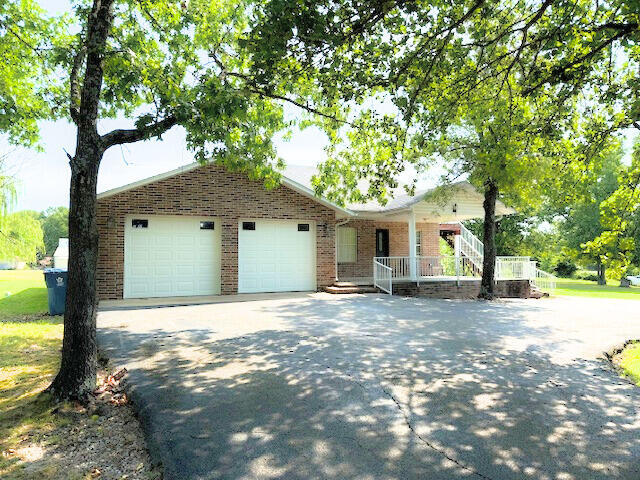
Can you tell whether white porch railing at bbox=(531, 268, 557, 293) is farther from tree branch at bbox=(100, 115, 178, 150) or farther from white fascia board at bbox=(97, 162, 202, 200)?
tree branch at bbox=(100, 115, 178, 150)

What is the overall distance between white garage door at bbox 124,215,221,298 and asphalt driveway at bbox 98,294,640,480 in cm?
456

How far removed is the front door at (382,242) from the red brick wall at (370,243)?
153mm

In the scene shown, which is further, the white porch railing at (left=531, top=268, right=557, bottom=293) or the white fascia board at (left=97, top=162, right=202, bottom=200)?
the white porch railing at (left=531, top=268, right=557, bottom=293)

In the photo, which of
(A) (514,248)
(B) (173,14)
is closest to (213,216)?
(B) (173,14)

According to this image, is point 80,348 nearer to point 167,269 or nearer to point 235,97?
point 235,97

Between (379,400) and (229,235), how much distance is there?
1026 centimetres

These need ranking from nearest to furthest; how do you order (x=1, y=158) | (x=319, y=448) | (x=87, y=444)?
(x=319, y=448)
(x=87, y=444)
(x=1, y=158)

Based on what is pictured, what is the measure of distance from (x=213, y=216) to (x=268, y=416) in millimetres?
10475

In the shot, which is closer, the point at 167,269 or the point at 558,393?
the point at 558,393

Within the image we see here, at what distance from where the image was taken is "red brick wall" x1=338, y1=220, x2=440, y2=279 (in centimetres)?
1814

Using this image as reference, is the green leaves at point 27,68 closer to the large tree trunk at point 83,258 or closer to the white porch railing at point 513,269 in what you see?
the large tree trunk at point 83,258

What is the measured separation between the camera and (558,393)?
4.77 metres

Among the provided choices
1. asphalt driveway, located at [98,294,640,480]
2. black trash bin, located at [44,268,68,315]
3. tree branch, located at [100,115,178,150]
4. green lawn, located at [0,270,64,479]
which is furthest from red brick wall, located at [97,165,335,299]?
tree branch, located at [100,115,178,150]

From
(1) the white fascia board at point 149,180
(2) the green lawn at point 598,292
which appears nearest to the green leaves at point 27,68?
(1) the white fascia board at point 149,180
